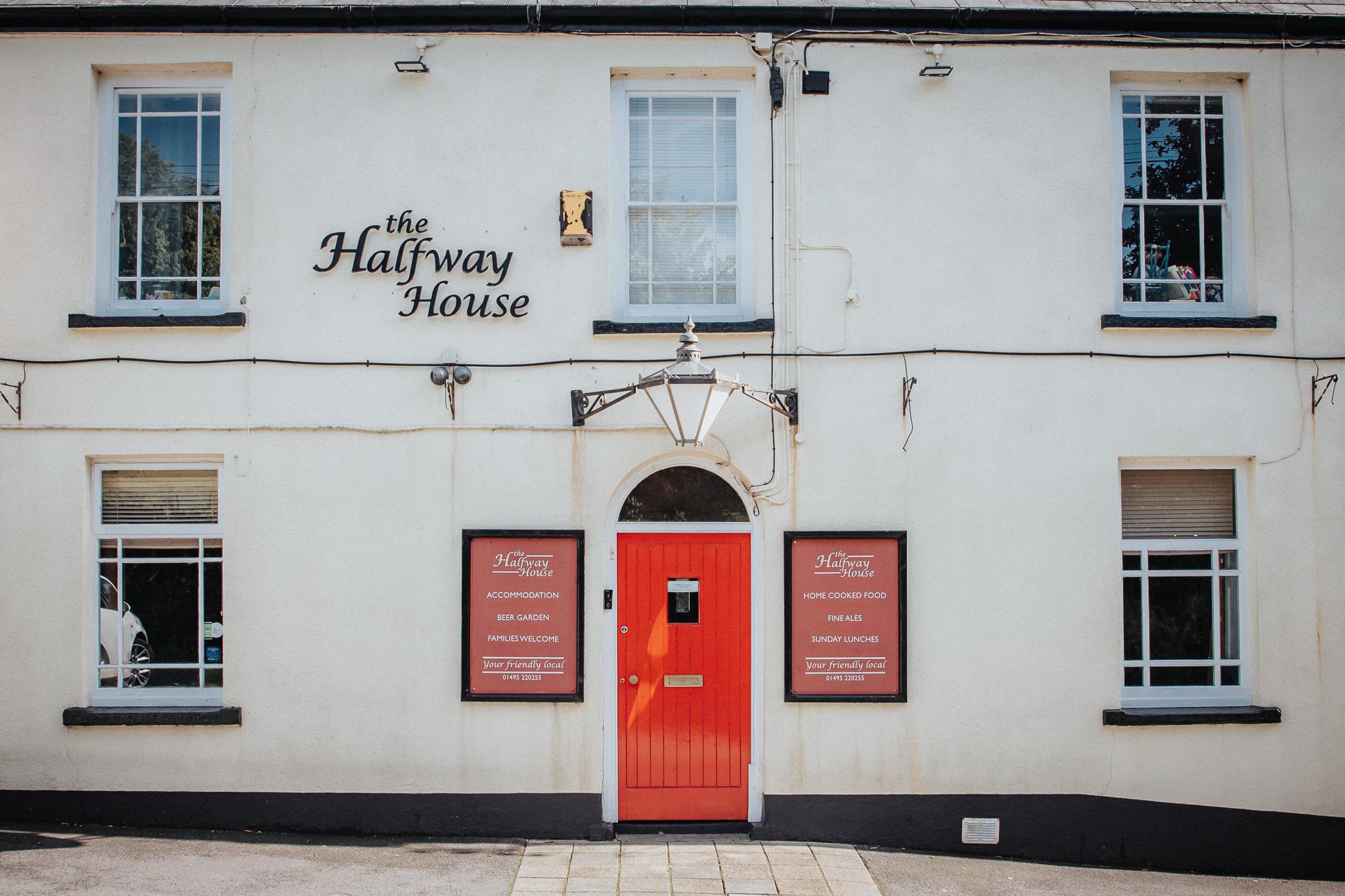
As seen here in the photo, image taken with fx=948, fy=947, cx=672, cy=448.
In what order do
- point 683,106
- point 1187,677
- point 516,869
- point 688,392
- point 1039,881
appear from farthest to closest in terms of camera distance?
point 683,106 < point 1187,677 < point 1039,881 < point 516,869 < point 688,392

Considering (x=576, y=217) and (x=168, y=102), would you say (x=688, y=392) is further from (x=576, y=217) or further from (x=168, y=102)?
(x=168, y=102)

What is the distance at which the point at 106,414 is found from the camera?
22.1ft

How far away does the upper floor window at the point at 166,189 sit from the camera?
701 cm

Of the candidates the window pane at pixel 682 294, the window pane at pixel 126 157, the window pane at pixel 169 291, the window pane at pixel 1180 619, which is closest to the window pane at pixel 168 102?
the window pane at pixel 126 157

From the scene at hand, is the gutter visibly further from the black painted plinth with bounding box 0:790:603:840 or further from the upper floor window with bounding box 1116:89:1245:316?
the black painted plinth with bounding box 0:790:603:840

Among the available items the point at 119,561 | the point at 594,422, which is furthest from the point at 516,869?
the point at 119,561

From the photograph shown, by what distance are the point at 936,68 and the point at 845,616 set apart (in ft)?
13.0

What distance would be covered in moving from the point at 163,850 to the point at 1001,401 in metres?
6.48

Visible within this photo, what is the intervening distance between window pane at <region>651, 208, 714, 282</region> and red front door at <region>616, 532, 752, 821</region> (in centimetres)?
211

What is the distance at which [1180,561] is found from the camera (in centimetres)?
701

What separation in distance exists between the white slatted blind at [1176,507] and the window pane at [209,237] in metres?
6.91

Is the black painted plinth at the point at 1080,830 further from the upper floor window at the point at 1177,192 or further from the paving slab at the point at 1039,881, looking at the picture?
the upper floor window at the point at 1177,192

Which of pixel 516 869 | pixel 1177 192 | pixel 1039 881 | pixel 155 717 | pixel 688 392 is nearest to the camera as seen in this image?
pixel 688 392

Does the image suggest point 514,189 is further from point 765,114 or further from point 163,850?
point 163,850
